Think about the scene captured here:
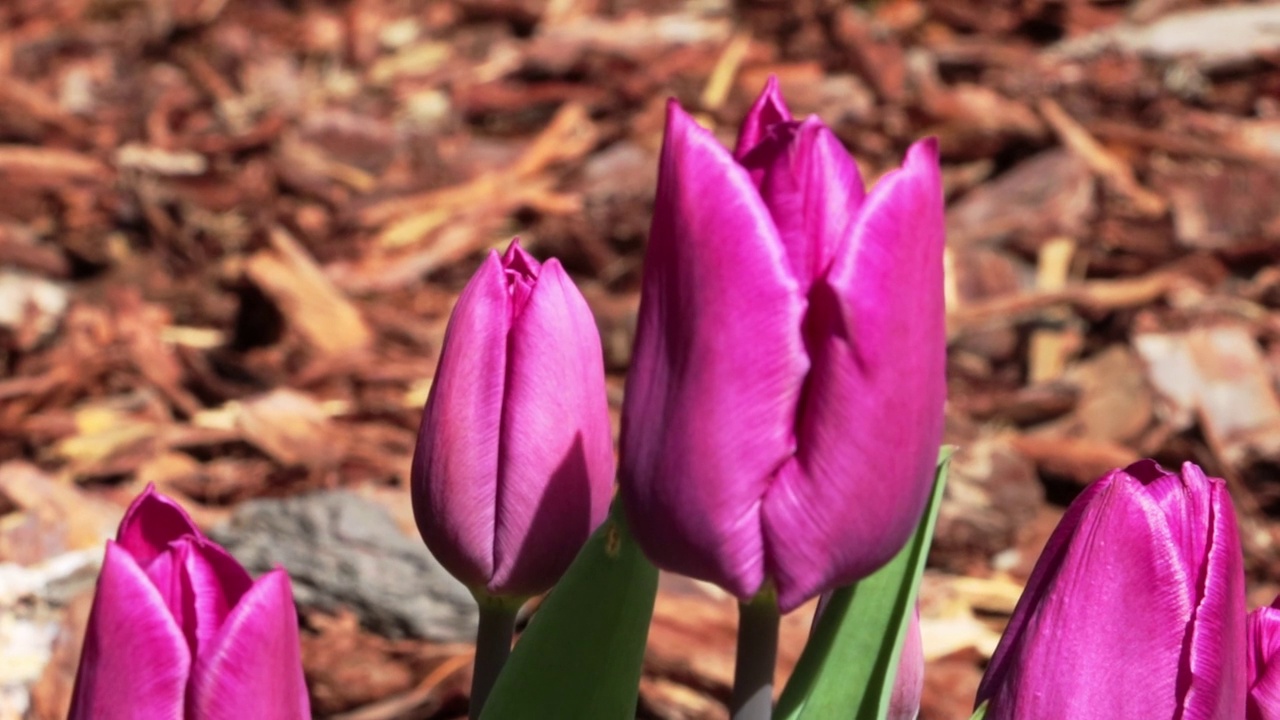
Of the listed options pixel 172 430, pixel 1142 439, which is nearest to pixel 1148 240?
pixel 1142 439

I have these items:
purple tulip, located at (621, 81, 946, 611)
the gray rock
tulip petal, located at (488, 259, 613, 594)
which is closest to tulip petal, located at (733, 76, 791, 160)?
purple tulip, located at (621, 81, 946, 611)

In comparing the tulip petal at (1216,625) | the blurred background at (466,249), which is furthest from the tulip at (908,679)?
the blurred background at (466,249)

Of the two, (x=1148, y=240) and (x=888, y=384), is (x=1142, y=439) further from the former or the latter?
(x=888, y=384)

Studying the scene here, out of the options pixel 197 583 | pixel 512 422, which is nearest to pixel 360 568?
pixel 512 422

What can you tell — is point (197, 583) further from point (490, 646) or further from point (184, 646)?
point (490, 646)

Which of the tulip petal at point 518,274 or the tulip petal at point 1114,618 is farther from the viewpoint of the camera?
the tulip petal at point 518,274

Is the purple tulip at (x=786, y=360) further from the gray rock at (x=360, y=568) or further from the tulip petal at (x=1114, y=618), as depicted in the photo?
the gray rock at (x=360, y=568)

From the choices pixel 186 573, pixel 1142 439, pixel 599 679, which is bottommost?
pixel 1142 439

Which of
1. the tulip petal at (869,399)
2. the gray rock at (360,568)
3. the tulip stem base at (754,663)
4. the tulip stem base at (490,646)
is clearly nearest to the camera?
the tulip petal at (869,399)
